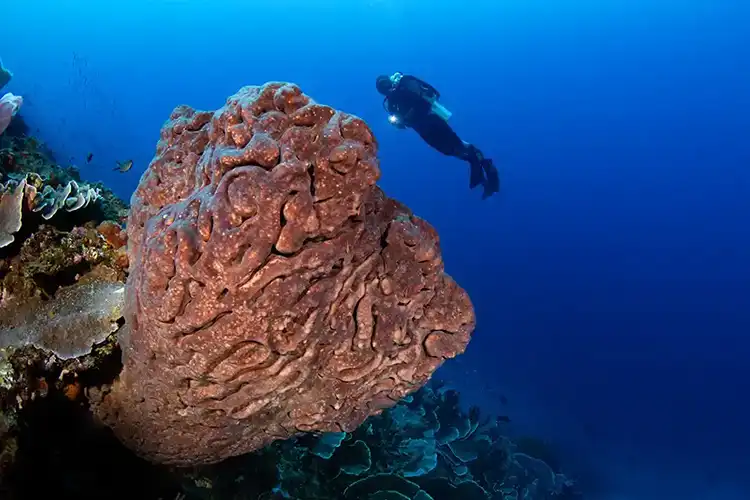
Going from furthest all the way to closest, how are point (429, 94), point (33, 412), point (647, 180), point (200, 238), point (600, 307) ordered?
point (647, 180)
point (600, 307)
point (429, 94)
point (33, 412)
point (200, 238)

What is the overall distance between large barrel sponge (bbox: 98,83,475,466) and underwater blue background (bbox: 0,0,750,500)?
13.1m

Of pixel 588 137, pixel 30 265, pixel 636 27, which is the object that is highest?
pixel 636 27

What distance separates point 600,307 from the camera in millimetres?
54219

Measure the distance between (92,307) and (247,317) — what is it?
50.3 inches

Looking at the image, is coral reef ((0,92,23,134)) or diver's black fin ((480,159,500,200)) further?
diver's black fin ((480,159,500,200))

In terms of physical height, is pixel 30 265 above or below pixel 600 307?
below

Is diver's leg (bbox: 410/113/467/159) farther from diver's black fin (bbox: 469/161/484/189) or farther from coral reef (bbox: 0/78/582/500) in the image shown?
coral reef (bbox: 0/78/582/500)

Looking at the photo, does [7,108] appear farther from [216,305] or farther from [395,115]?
[395,115]

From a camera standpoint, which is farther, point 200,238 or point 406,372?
point 406,372

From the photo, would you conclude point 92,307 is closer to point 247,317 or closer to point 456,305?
point 247,317

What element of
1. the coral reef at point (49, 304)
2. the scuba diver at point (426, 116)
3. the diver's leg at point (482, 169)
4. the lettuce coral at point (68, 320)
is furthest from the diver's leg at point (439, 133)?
the lettuce coral at point (68, 320)

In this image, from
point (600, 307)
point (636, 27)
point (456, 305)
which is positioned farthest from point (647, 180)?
point (456, 305)

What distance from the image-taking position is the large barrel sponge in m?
1.83

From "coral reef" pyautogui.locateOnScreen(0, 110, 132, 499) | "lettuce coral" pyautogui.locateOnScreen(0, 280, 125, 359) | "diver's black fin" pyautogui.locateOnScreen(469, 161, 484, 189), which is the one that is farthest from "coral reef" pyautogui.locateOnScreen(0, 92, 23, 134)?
"diver's black fin" pyautogui.locateOnScreen(469, 161, 484, 189)
